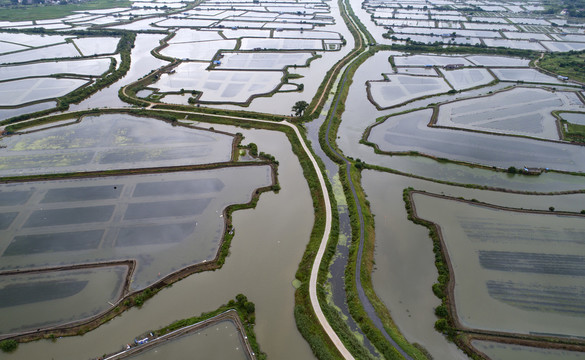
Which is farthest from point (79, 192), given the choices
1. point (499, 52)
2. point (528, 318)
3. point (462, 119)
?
point (499, 52)

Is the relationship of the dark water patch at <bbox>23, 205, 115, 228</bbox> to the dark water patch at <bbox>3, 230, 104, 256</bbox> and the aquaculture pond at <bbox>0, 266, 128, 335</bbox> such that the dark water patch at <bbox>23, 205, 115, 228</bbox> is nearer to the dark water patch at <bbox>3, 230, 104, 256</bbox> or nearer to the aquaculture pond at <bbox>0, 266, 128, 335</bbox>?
the dark water patch at <bbox>3, 230, 104, 256</bbox>

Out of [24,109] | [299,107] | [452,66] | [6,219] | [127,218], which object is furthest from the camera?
[452,66]

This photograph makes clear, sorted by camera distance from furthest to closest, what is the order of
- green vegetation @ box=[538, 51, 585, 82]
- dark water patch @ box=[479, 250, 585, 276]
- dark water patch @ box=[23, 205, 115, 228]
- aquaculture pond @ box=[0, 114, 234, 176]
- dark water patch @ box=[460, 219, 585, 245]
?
green vegetation @ box=[538, 51, 585, 82] < aquaculture pond @ box=[0, 114, 234, 176] < dark water patch @ box=[23, 205, 115, 228] < dark water patch @ box=[460, 219, 585, 245] < dark water patch @ box=[479, 250, 585, 276]

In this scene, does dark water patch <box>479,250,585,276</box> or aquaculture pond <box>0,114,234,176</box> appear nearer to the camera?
dark water patch <box>479,250,585,276</box>

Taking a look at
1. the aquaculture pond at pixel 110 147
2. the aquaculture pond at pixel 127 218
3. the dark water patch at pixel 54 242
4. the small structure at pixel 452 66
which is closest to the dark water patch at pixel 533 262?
the aquaculture pond at pixel 127 218

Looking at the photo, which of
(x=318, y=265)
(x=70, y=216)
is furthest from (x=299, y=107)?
(x=70, y=216)

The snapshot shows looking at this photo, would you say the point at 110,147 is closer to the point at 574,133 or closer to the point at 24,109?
the point at 24,109

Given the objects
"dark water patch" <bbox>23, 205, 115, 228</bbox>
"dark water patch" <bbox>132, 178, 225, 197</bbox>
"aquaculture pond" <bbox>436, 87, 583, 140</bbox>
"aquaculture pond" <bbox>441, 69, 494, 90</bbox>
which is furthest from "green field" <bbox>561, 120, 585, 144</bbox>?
"dark water patch" <bbox>23, 205, 115, 228</bbox>
